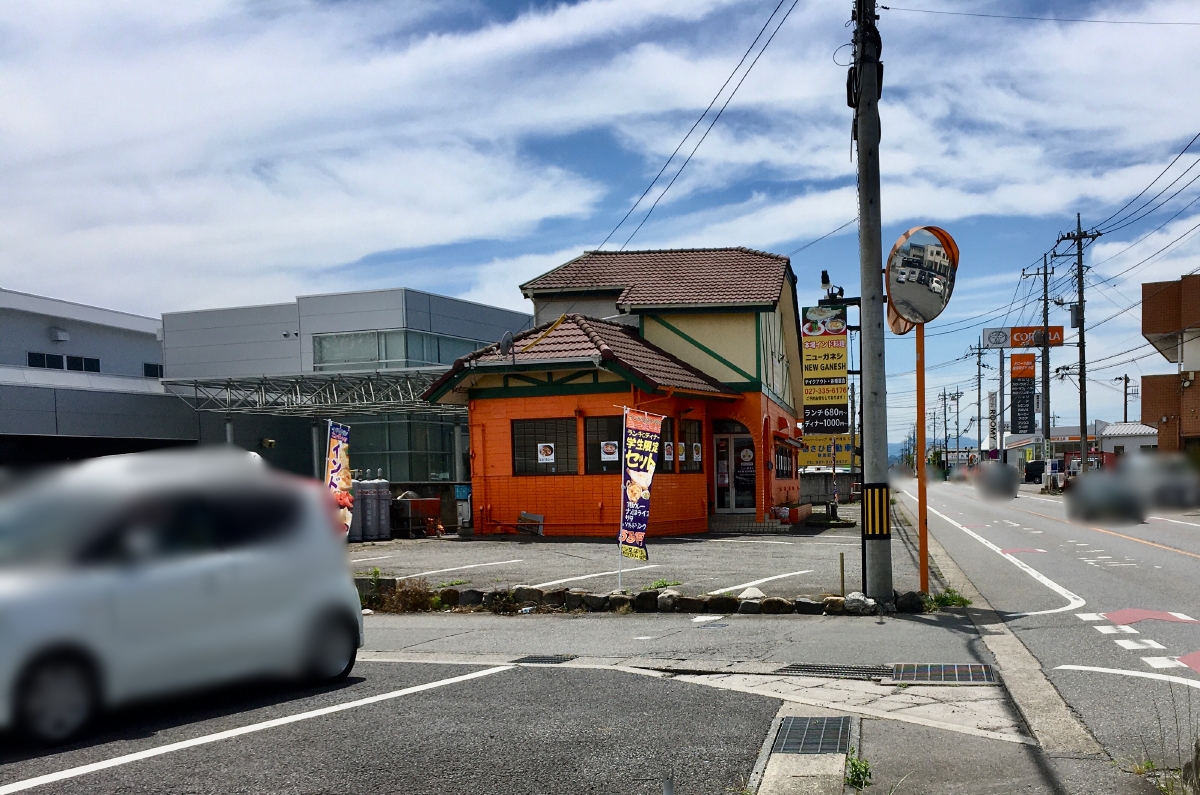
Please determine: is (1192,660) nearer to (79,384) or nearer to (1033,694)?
(1033,694)

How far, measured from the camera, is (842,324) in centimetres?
4353

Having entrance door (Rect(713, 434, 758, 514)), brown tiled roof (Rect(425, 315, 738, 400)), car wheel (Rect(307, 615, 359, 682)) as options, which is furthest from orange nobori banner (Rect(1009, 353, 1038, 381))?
entrance door (Rect(713, 434, 758, 514))

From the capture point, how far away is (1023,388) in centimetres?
329

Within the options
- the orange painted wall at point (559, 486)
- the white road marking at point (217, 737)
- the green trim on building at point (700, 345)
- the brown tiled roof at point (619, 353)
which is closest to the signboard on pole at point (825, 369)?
the green trim on building at point (700, 345)

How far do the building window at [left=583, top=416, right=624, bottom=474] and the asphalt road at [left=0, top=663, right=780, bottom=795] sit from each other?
17.6 metres

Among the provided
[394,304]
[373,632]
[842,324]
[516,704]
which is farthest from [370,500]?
[842,324]

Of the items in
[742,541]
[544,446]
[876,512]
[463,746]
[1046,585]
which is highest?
→ [544,446]

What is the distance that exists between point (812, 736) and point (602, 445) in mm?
20930

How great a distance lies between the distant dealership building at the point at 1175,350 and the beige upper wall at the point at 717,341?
33.2 m

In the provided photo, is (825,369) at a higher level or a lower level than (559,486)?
higher

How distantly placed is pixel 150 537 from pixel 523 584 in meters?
20.2

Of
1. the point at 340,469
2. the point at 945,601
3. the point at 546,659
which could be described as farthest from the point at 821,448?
the point at 340,469

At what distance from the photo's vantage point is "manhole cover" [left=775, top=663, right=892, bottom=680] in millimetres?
13086

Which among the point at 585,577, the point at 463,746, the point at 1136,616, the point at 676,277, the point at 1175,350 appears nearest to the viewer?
the point at 1175,350
